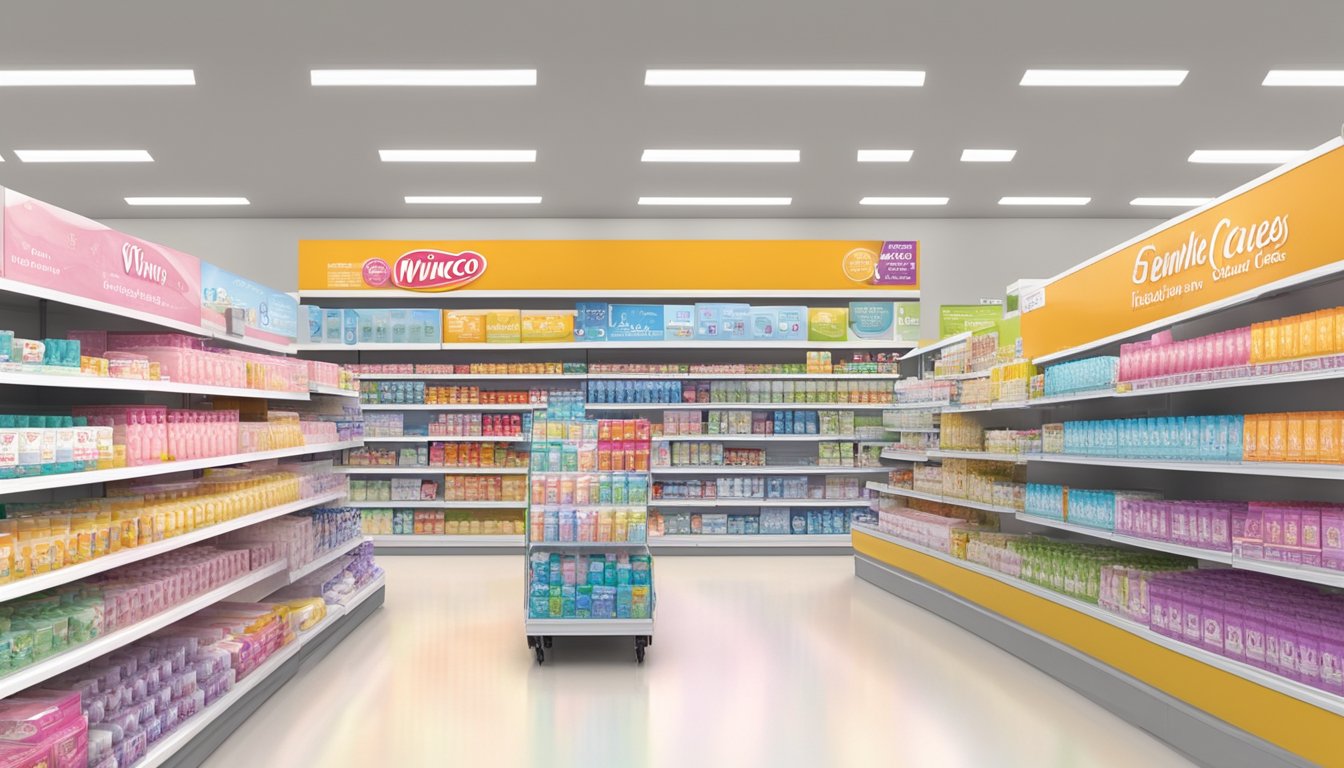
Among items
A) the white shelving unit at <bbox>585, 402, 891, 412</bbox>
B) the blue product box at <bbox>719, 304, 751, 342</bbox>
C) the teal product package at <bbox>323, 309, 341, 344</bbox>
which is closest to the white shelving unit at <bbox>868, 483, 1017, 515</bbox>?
the white shelving unit at <bbox>585, 402, 891, 412</bbox>

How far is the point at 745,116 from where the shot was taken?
7.00 metres

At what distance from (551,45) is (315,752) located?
4925mm

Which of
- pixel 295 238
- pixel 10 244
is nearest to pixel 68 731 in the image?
pixel 10 244

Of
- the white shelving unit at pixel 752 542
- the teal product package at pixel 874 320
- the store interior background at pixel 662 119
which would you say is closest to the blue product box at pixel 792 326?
the teal product package at pixel 874 320

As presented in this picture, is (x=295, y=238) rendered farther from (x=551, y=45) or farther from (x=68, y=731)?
(x=68, y=731)

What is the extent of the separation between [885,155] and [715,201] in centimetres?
231

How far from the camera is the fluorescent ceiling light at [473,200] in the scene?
365 inches

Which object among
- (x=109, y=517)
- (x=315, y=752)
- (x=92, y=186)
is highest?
(x=92, y=186)

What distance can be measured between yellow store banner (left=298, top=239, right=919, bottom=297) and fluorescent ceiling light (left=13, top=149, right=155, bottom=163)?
1.83m

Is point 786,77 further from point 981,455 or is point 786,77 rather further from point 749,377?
point 749,377

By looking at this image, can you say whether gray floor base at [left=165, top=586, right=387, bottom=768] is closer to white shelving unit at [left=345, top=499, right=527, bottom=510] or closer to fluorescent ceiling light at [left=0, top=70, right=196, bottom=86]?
white shelving unit at [left=345, top=499, right=527, bottom=510]

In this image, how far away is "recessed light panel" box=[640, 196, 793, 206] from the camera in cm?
946

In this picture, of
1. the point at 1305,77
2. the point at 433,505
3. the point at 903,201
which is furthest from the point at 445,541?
the point at 1305,77

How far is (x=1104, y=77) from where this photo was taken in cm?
628
